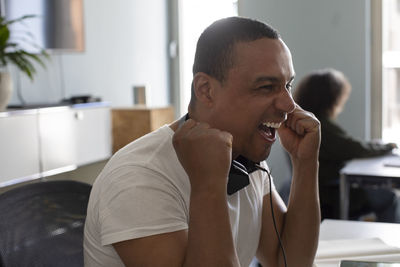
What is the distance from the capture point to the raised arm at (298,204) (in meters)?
1.38

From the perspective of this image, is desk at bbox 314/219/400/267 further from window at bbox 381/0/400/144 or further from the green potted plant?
window at bbox 381/0/400/144

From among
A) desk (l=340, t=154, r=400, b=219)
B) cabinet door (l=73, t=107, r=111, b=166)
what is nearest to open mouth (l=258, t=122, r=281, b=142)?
desk (l=340, t=154, r=400, b=219)

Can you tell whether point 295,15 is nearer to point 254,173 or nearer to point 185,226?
point 254,173

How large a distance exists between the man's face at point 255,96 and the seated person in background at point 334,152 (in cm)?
257

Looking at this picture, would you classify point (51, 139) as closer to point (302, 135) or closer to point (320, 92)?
point (320, 92)

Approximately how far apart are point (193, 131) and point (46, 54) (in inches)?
106

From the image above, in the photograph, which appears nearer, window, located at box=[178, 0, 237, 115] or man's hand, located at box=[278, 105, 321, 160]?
man's hand, located at box=[278, 105, 321, 160]

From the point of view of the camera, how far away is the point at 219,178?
1029mm

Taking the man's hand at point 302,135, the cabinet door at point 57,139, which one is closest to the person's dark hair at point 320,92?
the cabinet door at point 57,139

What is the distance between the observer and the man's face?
116 centimetres

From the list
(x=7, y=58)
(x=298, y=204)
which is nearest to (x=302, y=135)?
(x=298, y=204)

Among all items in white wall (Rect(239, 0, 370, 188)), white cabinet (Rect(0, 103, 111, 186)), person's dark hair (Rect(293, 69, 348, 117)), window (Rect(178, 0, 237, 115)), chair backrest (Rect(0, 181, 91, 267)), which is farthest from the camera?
window (Rect(178, 0, 237, 115))

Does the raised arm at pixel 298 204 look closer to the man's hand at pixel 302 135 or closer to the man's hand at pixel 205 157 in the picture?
the man's hand at pixel 302 135

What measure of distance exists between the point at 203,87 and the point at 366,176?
199 cm
